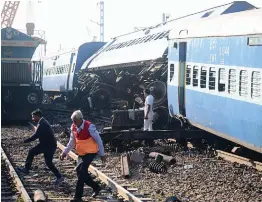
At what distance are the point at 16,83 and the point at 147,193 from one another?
16425mm

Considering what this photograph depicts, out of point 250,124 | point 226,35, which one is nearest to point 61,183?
point 250,124

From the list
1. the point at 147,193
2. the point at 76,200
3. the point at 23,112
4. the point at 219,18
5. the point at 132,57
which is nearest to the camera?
the point at 76,200

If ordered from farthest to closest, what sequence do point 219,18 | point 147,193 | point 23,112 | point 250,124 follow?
point 23,112
point 219,18
point 250,124
point 147,193

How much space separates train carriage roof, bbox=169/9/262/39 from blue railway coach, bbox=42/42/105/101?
55.2ft

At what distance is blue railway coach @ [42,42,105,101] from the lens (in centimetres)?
3338

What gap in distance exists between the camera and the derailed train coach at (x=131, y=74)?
18234 mm

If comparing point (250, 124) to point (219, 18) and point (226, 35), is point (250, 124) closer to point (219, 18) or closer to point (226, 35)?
point (226, 35)

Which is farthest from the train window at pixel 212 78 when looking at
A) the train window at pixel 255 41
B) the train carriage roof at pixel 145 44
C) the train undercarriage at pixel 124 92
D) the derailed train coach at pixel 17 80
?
the derailed train coach at pixel 17 80

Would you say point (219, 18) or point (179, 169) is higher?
point (219, 18)

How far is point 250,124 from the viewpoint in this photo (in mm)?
10992

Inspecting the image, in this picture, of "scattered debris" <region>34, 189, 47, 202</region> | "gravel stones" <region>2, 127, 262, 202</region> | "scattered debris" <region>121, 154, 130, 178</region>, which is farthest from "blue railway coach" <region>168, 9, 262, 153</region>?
"scattered debris" <region>34, 189, 47, 202</region>

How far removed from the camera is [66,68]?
36156 mm

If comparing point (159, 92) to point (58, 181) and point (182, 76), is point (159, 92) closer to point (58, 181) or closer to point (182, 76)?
point (182, 76)

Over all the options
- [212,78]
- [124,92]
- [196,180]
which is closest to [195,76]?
[212,78]
